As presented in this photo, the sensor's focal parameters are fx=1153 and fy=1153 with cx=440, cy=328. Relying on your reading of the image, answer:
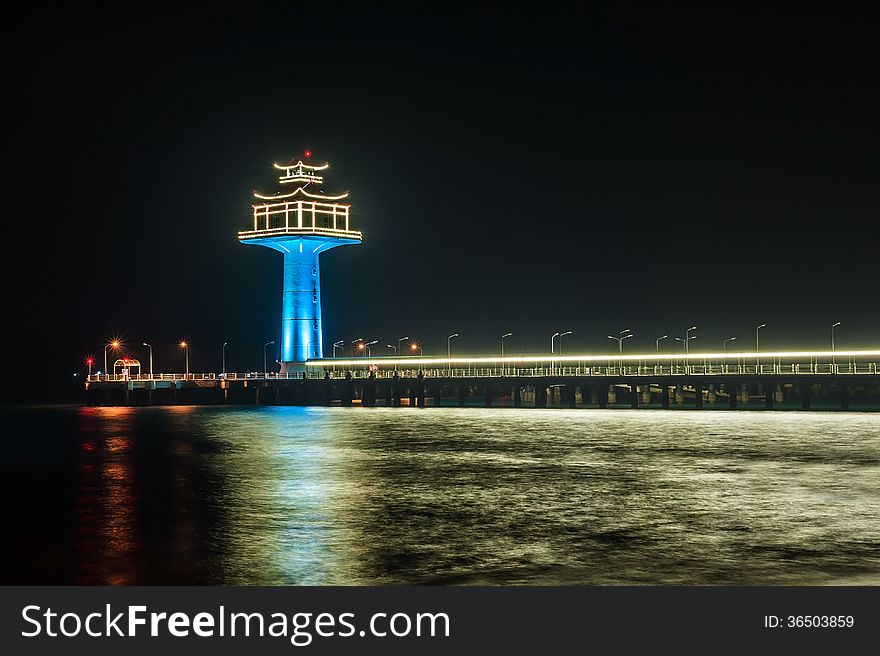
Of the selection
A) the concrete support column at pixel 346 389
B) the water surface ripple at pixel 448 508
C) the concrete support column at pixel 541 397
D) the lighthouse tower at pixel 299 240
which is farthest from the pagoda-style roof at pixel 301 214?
the water surface ripple at pixel 448 508

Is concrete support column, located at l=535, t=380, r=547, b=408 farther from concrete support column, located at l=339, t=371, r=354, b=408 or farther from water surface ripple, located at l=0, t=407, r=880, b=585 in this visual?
water surface ripple, located at l=0, t=407, r=880, b=585

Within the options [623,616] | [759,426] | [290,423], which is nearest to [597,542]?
[623,616]

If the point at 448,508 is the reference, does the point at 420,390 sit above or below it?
above

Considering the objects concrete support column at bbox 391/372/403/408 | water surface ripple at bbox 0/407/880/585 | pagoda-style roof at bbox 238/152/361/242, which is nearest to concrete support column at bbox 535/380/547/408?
concrete support column at bbox 391/372/403/408

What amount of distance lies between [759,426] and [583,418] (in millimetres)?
18527

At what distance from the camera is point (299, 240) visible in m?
126

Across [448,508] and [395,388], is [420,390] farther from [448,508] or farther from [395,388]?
[448,508]

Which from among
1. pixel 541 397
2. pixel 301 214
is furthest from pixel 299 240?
pixel 541 397

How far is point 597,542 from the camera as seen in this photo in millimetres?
30562

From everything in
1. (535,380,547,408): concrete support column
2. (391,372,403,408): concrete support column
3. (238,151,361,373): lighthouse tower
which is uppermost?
(238,151,361,373): lighthouse tower

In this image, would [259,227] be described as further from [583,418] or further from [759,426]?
[759,426]

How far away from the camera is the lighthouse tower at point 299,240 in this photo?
125562 millimetres

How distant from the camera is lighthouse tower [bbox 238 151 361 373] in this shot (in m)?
126

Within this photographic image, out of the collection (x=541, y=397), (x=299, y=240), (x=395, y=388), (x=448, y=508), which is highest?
(x=299, y=240)
